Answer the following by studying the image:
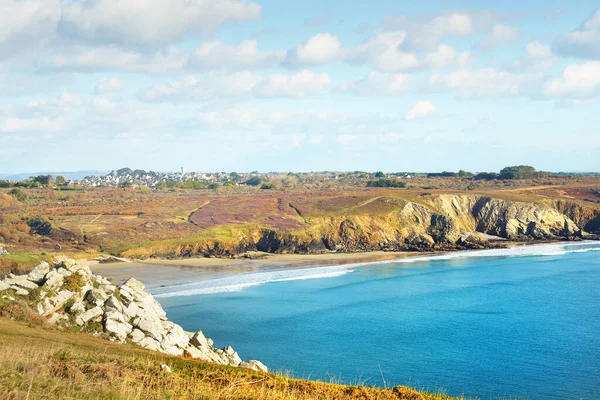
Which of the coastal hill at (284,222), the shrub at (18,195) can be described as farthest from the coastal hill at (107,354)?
the shrub at (18,195)

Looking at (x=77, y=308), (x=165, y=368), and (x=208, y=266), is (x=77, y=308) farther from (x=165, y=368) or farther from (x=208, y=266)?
(x=208, y=266)

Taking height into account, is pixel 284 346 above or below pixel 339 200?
below

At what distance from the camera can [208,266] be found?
63.6 m

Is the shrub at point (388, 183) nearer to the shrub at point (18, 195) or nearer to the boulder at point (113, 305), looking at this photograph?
the shrub at point (18, 195)

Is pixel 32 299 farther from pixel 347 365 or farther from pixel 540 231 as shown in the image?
pixel 540 231

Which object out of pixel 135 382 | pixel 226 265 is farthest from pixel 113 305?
pixel 226 265

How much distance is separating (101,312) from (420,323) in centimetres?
2245

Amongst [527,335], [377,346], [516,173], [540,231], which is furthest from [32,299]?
[516,173]

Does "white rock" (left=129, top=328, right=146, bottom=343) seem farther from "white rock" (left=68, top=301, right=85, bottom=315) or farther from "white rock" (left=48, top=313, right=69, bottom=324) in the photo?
"white rock" (left=48, top=313, right=69, bottom=324)

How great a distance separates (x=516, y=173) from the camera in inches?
6088

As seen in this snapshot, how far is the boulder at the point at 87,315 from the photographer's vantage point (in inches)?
949

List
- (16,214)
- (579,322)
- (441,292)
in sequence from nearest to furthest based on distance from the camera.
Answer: (579,322) → (441,292) → (16,214)

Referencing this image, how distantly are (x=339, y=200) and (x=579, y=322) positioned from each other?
59709 mm

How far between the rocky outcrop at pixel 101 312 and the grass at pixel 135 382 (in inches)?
288
